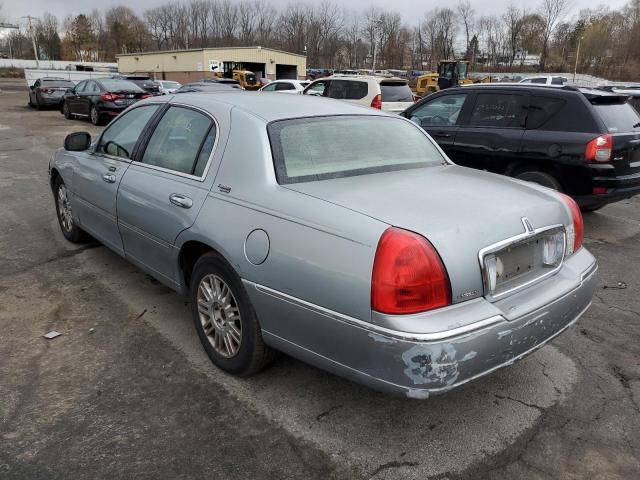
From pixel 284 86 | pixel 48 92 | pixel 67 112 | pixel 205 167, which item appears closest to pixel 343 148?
pixel 205 167

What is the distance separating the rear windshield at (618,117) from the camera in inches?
224

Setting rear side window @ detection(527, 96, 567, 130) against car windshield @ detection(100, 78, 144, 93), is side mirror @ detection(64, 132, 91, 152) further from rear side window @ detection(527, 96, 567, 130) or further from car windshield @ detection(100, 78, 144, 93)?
car windshield @ detection(100, 78, 144, 93)

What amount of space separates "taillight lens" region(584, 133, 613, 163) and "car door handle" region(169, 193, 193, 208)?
4.53 meters

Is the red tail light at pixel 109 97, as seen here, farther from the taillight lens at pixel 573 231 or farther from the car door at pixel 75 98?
the taillight lens at pixel 573 231

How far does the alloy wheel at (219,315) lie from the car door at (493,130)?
452cm

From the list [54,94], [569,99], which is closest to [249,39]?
[54,94]

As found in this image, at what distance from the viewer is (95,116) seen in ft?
54.6

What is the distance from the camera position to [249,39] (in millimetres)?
105438

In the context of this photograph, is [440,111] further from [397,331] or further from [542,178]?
[397,331]

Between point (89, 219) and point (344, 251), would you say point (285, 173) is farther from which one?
point (89, 219)

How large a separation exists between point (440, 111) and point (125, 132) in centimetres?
460

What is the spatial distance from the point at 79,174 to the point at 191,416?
2.79 meters

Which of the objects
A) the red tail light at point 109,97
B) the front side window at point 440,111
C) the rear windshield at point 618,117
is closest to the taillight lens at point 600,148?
the rear windshield at point 618,117

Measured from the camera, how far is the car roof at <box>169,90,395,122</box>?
3.15 metres
